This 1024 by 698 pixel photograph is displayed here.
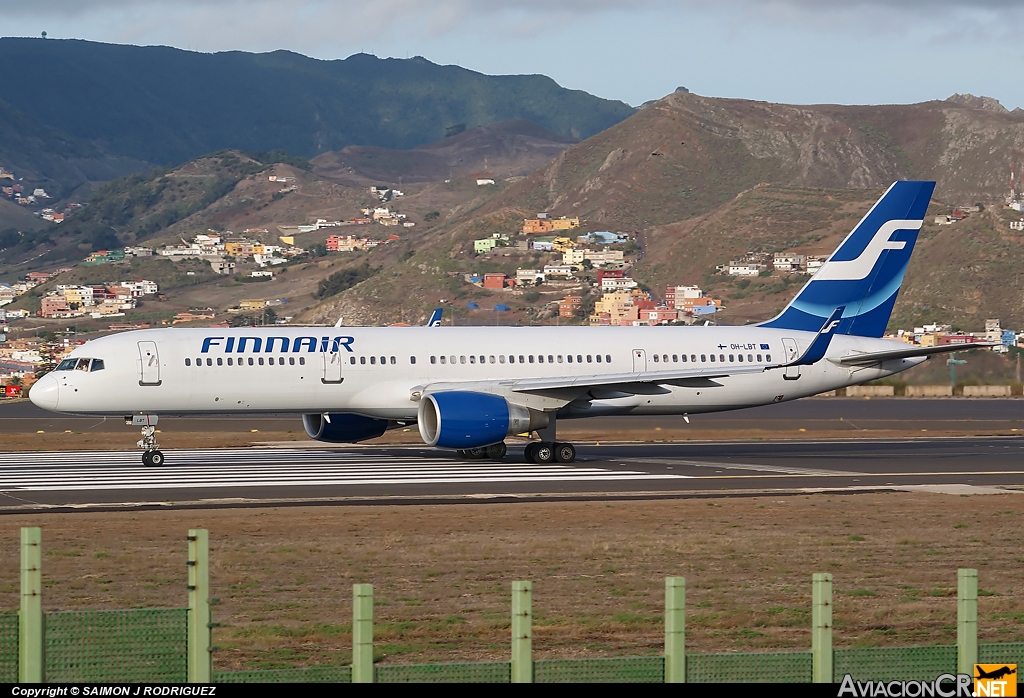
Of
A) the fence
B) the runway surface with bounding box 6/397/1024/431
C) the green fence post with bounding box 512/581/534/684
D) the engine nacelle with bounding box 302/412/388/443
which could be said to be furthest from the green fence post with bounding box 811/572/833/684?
the runway surface with bounding box 6/397/1024/431

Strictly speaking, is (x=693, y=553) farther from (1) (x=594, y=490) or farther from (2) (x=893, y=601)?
(1) (x=594, y=490)

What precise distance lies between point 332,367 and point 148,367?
16.4ft

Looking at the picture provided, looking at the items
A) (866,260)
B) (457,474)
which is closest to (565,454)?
(457,474)

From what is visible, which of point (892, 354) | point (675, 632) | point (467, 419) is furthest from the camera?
point (892, 354)

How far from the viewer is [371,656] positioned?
946cm

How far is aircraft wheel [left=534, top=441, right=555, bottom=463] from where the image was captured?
39719 millimetres

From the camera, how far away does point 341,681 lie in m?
9.80

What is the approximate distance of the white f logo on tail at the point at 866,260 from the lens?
151ft

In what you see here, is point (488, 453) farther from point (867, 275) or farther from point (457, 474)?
point (867, 275)

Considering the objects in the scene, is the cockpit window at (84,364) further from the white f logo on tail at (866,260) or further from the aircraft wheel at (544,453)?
the white f logo on tail at (866,260)

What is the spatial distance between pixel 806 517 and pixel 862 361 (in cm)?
1862

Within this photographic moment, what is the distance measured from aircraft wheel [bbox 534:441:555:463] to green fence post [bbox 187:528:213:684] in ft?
98.1

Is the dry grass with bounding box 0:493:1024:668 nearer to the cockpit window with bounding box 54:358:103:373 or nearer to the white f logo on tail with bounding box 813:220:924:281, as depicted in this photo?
the cockpit window with bounding box 54:358:103:373

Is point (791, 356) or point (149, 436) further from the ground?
point (791, 356)
